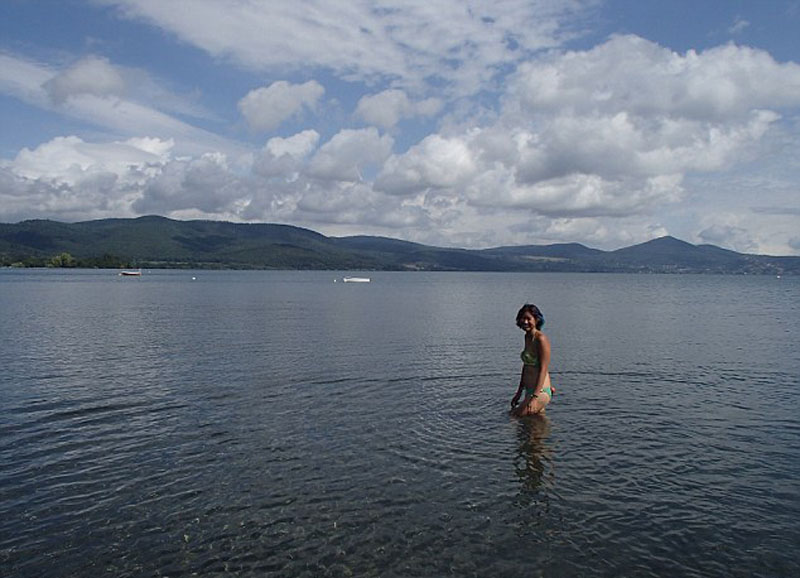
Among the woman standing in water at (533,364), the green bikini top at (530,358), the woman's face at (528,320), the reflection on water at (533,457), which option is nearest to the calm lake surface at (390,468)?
the reflection on water at (533,457)

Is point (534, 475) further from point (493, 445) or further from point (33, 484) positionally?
point (33, 484)

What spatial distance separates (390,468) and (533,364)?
7.38 metres

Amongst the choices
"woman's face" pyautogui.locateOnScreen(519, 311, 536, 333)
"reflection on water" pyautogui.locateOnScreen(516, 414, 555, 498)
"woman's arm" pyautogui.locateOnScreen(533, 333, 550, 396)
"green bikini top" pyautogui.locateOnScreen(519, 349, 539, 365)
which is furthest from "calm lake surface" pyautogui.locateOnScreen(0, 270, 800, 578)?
"woman's face" pyautogui.locateOnScreen(519, 311, 536, 333)

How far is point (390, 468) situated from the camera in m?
18.2

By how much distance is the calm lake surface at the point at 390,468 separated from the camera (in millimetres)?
13117

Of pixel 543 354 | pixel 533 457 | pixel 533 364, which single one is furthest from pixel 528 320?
pixel 533 457

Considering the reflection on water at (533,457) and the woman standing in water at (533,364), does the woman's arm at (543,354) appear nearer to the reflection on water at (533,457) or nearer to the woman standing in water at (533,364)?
the woman standing in water at (533,364)

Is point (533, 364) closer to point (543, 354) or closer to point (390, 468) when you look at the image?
point (543, 354)

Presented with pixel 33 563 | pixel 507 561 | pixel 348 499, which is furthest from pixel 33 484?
pixel 507 561

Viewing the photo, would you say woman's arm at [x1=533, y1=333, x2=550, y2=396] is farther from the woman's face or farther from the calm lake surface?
the calm lake surface

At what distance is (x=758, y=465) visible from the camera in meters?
18.9

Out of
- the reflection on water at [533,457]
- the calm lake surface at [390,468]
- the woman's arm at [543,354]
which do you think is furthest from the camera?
the woman's arm at [543,354]

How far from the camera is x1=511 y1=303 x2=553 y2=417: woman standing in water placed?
21984 millimetres

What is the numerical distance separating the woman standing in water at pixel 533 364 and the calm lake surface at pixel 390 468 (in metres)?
0.95
